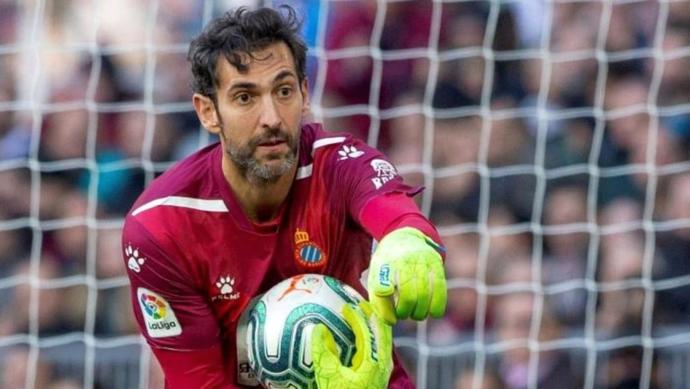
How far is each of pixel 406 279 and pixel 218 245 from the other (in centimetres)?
66

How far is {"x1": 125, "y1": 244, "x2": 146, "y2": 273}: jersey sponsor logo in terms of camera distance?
10.8ft

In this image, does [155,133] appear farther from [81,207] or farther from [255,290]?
[255,290]

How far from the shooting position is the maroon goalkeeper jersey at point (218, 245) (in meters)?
3.29

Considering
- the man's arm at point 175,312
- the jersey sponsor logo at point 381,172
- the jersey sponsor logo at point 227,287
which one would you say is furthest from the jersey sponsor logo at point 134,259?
the jersey sponsor logo at point 381,172

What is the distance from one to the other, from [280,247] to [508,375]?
6.80 feet

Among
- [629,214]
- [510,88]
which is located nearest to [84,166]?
[510,88]

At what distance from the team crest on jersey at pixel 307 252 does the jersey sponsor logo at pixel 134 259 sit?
13.3 inches

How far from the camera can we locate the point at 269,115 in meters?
3.14

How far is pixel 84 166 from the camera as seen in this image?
5.26 m

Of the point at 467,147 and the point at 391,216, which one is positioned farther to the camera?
the point at 467,147

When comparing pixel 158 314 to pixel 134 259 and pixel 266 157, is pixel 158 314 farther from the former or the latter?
pixel 266 157

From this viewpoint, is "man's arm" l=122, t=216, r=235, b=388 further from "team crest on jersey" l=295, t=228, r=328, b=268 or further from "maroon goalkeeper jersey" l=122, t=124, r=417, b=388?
"team crest on jersey" l=295, t=228, r=328, b=268

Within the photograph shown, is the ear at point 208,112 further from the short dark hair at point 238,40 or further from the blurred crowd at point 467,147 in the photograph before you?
the blurred crowd at point 467,147

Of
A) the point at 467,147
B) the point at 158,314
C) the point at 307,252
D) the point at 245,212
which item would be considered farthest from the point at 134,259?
the point at 467,147
